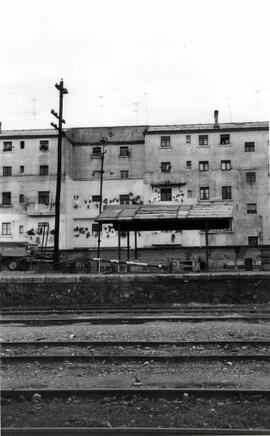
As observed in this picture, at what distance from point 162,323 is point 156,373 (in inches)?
190

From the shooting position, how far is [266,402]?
5926 millimetres

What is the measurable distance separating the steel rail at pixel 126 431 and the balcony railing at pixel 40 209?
56545 mm

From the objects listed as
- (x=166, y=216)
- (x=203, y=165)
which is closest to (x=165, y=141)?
(x=203, y=165)

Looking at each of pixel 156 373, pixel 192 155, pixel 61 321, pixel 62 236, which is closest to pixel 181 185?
pixel 192 155

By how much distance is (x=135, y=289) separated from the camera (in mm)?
17609

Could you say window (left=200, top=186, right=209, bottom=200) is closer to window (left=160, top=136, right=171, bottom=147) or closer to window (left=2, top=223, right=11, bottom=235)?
window (left=160, top=136, right=171, bottom=147)

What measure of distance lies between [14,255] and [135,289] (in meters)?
24.4

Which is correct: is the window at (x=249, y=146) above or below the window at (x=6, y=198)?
above

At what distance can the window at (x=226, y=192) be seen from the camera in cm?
5984

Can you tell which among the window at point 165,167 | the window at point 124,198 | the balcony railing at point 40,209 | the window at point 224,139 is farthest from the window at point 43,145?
the window at point 224,139

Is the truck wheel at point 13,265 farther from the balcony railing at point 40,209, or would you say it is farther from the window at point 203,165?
the window at point 203,165

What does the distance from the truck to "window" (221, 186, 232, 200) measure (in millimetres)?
26931

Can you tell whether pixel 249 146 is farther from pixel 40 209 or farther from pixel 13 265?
pixel 13 265

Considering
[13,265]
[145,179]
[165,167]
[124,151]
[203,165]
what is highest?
[124,151]
